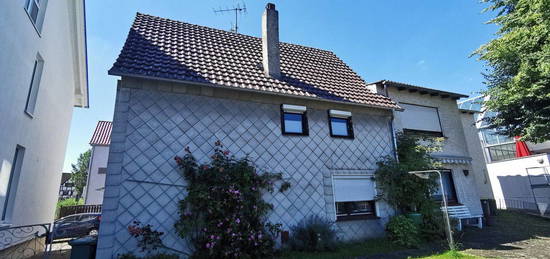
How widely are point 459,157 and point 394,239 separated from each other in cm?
655

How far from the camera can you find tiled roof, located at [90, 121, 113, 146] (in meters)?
24.1

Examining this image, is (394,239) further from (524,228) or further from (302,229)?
(524,228)

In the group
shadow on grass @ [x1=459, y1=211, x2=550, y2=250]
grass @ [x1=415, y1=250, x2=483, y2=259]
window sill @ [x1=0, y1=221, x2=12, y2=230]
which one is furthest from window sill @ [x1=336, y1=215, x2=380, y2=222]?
window sill @ [x1=0, y1=221, x2=12, y2=230]

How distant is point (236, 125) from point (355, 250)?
16.5 ft

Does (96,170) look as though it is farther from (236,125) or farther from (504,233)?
(504,233)

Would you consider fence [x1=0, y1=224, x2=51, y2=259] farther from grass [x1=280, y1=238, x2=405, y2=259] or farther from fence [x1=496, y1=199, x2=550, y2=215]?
fence [x1=496, y1=199, x2=550, y2=215]

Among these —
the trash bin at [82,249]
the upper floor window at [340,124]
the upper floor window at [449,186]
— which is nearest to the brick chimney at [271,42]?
the upper floor window at [340,124]

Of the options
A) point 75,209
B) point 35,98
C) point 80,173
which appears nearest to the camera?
point 35,98

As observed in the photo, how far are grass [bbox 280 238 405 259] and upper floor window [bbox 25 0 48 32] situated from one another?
33.6 ft

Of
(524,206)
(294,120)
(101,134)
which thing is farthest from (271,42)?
(101,134)

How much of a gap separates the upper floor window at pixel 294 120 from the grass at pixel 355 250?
3666 mm

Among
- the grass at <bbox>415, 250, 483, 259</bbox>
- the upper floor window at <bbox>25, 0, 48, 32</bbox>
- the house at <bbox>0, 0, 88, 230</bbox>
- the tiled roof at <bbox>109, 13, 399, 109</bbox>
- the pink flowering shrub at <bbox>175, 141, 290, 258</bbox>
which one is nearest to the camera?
the pink flowering shrub at <bbox>175, 141, 290, 258</bbox>

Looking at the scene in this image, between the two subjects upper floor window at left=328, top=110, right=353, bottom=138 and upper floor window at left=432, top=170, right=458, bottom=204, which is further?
upper floor window at left=432, top=170, right=458, bottom=204

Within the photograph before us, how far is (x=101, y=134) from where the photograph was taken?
999 inches
